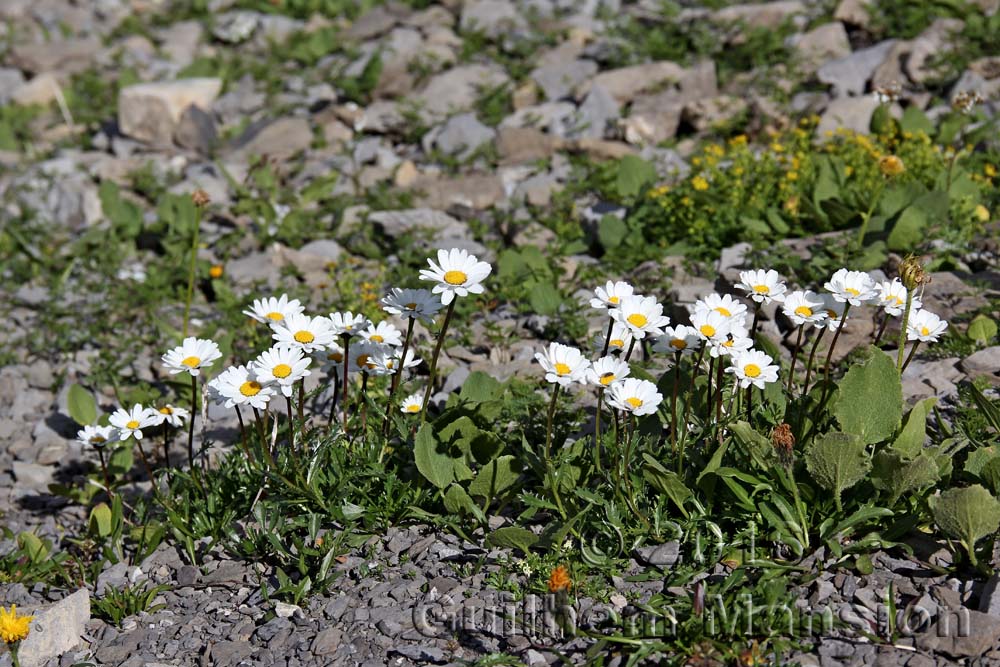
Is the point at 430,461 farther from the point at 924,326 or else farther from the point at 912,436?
the point at 924,326

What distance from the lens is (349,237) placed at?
602cm

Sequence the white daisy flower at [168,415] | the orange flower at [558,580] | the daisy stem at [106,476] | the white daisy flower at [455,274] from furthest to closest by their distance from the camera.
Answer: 1. the daisy stem at [106,476]
2. the white daisy flower at [168,415]
3. the white daisy flower at [455,274]
4. the orange flower at [558,580]

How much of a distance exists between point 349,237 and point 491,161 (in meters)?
1.33

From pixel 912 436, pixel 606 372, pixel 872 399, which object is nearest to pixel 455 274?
pixel 606 372

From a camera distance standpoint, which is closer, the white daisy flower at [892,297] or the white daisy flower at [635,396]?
the white daisy flower at [635,396]

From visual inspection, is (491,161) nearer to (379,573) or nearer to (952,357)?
(952,357)

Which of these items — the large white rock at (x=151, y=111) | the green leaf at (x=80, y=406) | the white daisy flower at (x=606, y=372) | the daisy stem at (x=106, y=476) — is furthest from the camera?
the large white rock at (x=151, y=111)

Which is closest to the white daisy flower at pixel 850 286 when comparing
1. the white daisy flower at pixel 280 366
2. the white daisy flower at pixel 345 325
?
the white daisy flower at pixel 345 325

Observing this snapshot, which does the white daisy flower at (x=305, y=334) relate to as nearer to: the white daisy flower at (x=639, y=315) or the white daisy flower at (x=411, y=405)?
the white daisy flower at (x=411, y=405)

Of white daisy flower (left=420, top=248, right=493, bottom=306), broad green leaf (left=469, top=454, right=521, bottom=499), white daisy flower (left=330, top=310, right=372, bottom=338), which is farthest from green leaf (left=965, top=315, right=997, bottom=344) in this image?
white daisy flower (left=330, top=310, right=372, bottom=338)

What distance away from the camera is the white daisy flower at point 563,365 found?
3.00m

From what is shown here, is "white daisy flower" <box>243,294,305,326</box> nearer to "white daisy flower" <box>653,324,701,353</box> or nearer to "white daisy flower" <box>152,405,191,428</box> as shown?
"white daisy flower" <box>152,405,191,428</box>

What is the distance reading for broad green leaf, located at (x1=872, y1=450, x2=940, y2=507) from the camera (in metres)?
2.93

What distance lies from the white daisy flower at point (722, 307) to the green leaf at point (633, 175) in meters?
2.62
